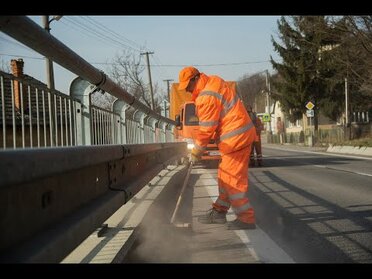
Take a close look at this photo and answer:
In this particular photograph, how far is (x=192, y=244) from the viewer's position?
5926 mm

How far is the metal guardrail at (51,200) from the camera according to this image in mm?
2322

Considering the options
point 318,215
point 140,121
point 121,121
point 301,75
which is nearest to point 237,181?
point 318,215

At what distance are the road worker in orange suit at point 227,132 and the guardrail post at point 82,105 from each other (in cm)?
163

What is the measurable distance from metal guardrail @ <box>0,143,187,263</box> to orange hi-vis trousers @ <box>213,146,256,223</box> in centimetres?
221

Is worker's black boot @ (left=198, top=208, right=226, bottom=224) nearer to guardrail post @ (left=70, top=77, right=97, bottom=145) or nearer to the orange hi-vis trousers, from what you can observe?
the orange hi-vis trousers

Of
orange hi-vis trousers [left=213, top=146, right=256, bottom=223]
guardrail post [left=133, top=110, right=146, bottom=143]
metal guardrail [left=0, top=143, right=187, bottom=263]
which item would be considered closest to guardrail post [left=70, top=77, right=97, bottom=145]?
metal guardrail [left=0, top=143, right=187, bottom=263]

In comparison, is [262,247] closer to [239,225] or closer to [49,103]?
[239,225]

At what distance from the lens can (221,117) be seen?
6543mm

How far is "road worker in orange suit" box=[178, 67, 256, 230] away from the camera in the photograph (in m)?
6.39

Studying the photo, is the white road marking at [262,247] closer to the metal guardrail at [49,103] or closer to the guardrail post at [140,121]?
the metal guardrail at [49,103]

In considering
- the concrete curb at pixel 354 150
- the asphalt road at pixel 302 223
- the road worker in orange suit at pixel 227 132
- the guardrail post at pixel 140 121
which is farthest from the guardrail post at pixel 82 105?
the concrete curb at pixel 354 150

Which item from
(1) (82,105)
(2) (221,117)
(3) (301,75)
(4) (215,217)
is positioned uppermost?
(3) (301,75)

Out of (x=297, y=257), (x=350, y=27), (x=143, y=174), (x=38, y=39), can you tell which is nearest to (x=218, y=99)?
(x=143, y=174)

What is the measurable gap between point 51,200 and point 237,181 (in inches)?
145
